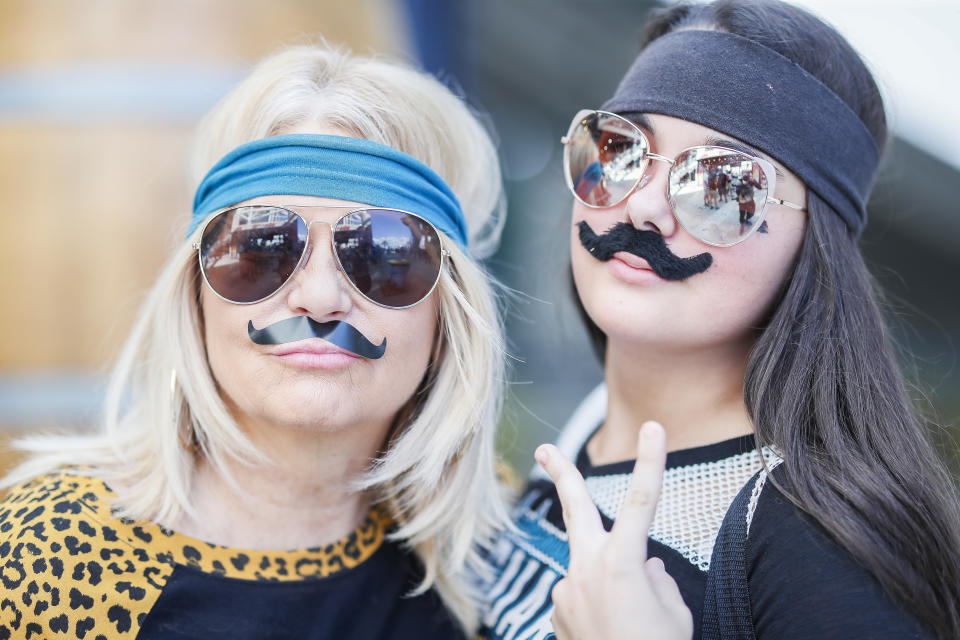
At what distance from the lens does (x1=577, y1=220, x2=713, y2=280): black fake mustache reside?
1.76m

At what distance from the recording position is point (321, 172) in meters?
1.74

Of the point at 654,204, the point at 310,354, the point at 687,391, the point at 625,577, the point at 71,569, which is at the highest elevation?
the point at 654,204

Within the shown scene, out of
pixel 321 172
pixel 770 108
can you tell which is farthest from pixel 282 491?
pixel 770 108

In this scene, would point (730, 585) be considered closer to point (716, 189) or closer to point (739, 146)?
point (716, 189)

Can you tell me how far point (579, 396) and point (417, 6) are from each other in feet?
16.7

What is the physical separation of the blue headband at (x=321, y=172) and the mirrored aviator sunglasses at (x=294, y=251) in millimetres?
→ 51

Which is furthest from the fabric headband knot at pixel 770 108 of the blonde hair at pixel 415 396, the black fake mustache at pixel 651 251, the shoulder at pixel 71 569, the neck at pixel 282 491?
the shoulder at pixel 71 569

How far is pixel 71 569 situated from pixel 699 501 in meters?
1.37

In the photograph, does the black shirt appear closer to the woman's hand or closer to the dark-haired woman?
the dark-haired woman

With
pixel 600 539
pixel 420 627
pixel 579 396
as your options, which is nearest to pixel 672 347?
pixel 600 539

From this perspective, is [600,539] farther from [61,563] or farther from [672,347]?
[61,563]

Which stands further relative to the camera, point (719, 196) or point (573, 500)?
point (719, 196)

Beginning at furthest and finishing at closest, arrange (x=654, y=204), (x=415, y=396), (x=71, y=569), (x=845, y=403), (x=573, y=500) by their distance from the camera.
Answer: (x=415, y=396) < (x=654, y=204) < (x=845, y=403) < (x=71, y=569) < (x=573, y=500)

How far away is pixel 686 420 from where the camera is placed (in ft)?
6.40
